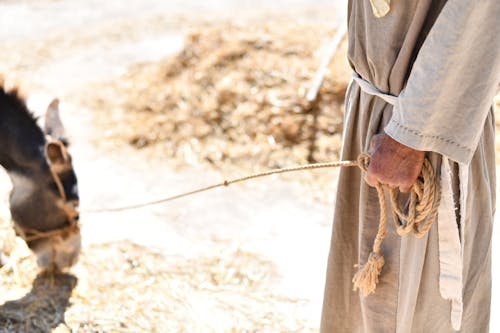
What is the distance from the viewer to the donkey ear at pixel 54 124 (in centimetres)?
309

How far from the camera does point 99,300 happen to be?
11.1 ft

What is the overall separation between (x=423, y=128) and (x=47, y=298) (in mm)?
2358

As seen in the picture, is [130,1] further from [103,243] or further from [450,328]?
[450,328]

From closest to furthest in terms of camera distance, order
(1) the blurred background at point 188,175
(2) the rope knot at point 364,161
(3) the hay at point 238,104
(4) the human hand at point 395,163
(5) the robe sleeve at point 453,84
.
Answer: (5) the robe sleeve at point 453,84
(4) the human hand at point 395,163
(2) the rope knot at point 364,161
(1) the blurred background at point 188,175
(3) the hay at point 238,104

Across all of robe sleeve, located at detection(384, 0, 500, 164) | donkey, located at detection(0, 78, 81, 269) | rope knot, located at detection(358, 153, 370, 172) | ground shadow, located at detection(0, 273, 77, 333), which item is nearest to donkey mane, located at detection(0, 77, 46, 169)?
donkey, located at detection(0, 78, 81, 269)

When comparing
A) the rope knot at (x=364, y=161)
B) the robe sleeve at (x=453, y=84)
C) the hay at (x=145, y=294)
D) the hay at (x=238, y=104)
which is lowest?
the hay at (x=145, y=294)

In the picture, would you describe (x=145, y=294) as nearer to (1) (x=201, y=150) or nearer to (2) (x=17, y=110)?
(2) (x=17, y=110)

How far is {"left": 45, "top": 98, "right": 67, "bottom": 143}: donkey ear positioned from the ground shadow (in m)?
0.84

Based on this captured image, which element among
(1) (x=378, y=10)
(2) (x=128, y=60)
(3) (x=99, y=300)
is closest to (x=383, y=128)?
(1) (x=378, y=10)

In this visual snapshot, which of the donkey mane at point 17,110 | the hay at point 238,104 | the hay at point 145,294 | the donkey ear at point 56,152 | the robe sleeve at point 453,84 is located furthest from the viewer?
the hay at point 238,104

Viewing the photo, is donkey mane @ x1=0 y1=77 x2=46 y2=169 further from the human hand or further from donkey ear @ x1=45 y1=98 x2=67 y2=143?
the human hand

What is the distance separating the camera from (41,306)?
329cm

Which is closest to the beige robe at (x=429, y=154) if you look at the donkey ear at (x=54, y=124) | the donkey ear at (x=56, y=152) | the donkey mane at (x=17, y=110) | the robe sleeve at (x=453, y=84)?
the robe sleeve at (x=453, y=84)

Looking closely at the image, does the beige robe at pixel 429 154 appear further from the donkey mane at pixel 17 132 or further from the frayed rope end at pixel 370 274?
the donkey mane at pixel 17 132
